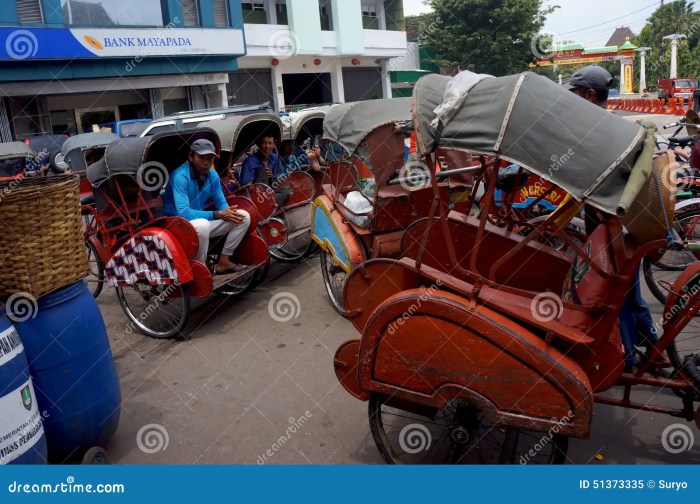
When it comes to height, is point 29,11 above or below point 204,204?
above

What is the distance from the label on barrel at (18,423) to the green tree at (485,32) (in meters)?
28.4

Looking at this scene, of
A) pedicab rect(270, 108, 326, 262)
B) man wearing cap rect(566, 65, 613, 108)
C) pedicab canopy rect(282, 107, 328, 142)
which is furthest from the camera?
pedicab canopy rect(282, 107, 328, 142)

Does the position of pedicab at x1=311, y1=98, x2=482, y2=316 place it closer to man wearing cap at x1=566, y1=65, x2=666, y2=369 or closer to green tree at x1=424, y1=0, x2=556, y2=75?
man wearing cap at x1=566, y1=65, x2=666, y2=369

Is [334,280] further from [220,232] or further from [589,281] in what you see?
[589,281]

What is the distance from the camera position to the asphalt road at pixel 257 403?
10.9 ft

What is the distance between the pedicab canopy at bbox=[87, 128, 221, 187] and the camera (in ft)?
16.4

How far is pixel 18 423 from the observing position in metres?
2.61

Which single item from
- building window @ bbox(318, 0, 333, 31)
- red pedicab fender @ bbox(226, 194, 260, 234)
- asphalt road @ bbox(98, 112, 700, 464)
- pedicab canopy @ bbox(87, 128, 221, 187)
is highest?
building window @ bbox(318, 0, 333, 31)

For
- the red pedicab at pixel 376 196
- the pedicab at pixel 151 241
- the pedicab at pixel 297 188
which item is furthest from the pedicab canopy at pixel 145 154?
the pedicab at pixel 297 188

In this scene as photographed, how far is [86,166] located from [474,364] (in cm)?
618

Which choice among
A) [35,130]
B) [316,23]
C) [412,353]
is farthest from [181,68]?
[412,353]

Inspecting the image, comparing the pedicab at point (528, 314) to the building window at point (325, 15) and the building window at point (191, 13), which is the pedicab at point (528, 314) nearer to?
the building window at point (191, 13)

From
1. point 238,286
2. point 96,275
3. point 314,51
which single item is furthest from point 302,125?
point 314,51

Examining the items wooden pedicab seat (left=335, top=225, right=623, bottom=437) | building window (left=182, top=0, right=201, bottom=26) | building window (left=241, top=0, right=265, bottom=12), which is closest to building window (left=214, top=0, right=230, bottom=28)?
building window (left=182, top=0, right=201, bottom=26)
